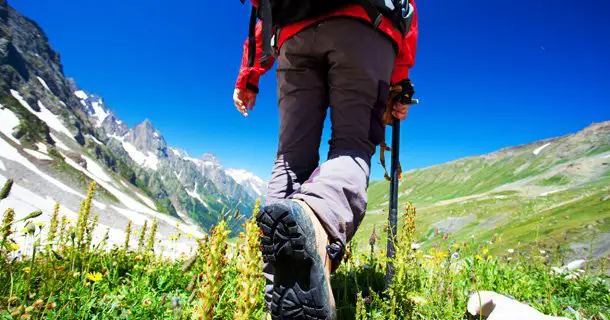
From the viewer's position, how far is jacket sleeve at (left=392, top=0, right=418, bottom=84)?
350cm

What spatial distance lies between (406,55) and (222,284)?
9.34 feet

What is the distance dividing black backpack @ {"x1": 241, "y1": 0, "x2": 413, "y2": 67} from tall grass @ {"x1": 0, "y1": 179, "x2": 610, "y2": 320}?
162 centimetres

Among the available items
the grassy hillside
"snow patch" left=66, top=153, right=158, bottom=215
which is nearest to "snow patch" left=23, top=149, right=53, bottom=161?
"snow patch" left=66, top=153, right=158, bottom=215

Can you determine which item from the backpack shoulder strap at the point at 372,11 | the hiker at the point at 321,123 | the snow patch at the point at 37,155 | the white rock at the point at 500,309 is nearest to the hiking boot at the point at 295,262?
the hiker at the point at 321,123

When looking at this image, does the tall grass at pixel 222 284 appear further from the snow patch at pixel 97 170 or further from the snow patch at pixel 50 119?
the snow patch at pixel 50 119

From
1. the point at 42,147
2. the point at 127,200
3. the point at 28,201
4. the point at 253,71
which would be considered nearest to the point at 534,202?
the point at 253,71

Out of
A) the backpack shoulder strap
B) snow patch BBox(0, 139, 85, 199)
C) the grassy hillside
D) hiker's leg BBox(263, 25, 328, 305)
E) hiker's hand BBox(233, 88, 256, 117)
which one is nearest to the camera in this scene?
the backpack shoulder strap

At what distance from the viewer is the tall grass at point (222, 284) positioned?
1.41 m

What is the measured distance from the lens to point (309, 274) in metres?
2.08

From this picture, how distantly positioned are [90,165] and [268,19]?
138 m

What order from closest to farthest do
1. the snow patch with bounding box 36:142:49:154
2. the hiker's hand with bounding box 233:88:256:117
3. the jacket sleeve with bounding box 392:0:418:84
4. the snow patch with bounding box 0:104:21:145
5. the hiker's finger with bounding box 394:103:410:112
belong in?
the jacket sleeve with bounding box 392:0:418:84 → the hiker's finger with bounding box 394:103:410:112 → the hiker's hand with bounding box 233:88:256:117 → the snow patch with bounding box 0:104:21:145 → the snow patch with bounding box 36:142:49:154

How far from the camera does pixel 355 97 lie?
9.45 feet

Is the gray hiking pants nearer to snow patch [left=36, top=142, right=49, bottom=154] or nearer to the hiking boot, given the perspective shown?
the hiking boot

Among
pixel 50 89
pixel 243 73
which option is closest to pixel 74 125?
pixel 50 89
